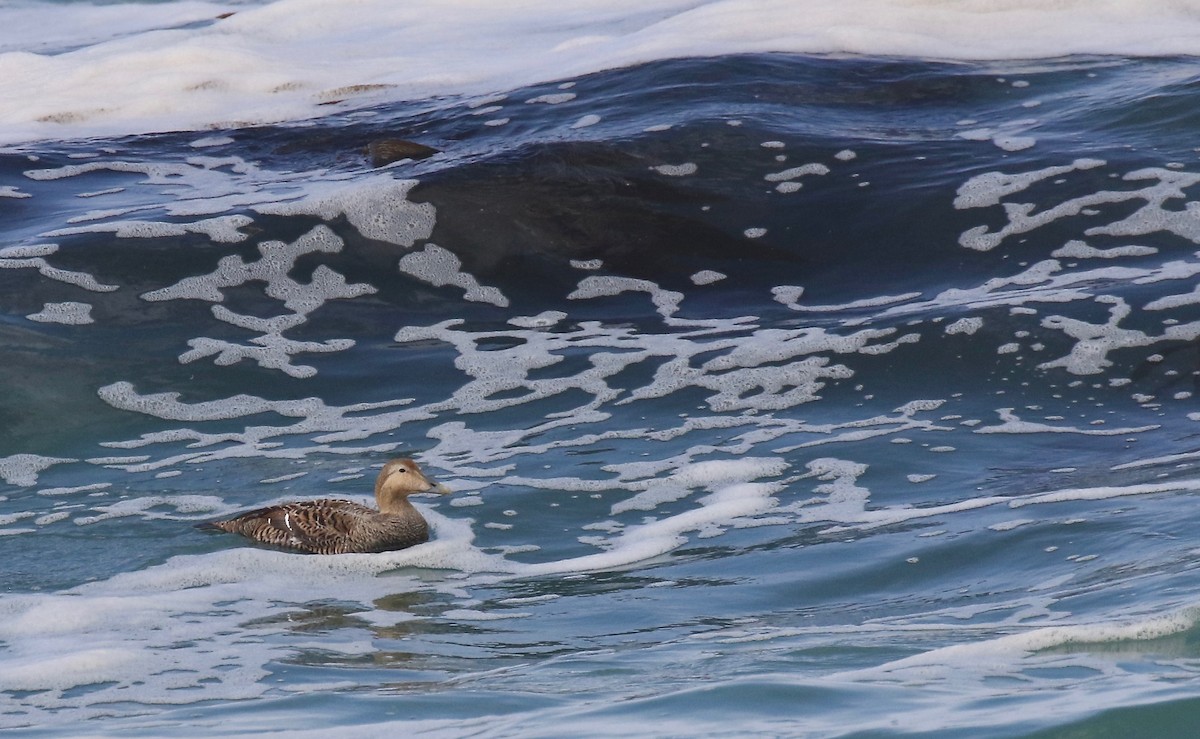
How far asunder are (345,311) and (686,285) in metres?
1.92

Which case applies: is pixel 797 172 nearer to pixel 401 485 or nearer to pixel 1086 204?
pixel 1086 204

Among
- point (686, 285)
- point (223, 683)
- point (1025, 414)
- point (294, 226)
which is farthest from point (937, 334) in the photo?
point (223, 683)

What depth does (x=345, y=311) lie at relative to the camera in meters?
8.77

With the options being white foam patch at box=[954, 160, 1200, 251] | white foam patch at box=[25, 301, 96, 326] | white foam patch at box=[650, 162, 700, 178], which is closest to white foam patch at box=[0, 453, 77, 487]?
white foam patch at box=[25, 301, 96, 326]

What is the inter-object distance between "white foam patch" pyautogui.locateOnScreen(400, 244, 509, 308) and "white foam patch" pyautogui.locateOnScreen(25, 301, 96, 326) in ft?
5.76

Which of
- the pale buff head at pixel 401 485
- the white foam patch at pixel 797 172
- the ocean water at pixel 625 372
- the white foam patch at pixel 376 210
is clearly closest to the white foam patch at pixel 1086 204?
the ocean water at pixel 625 372

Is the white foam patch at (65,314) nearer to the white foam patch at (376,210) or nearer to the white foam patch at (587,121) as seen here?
the white foam patch at (376,210)

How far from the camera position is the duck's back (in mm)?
6109

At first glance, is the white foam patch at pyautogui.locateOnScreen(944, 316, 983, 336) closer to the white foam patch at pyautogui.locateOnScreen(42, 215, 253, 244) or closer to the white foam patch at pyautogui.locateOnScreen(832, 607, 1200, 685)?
the white foam patch at pyautogui.locateOnScreen(832, 607, 1200, 685)

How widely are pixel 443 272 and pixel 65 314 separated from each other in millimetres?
2079

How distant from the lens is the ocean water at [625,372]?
14.1 feet

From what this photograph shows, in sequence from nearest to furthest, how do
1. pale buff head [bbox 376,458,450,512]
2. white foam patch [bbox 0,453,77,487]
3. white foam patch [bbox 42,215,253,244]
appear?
A: pale buff head [bbox 376,458,450,512]
white foam patch [bbox 0,453,77,487]
white foam patch [bbox 42,215,253,244]

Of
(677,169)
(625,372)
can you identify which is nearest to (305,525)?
(625,372)

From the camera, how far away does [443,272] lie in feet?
29.5
